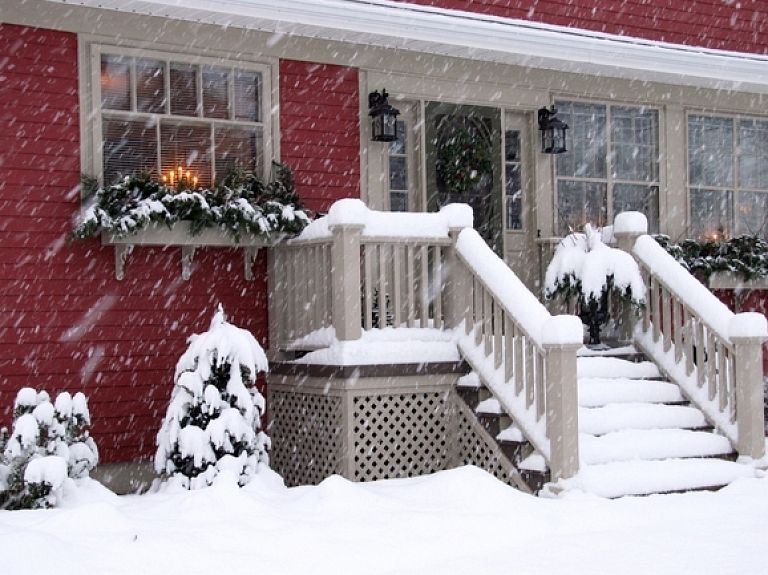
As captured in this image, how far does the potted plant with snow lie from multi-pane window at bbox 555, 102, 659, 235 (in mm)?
1064

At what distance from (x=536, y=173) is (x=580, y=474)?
153 inches

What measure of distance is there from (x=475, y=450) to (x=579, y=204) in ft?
11.3

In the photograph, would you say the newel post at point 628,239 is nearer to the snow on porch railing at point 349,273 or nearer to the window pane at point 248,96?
the snow on porch railing at point 349,273

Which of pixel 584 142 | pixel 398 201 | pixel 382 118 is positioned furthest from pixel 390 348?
pixel 584 142

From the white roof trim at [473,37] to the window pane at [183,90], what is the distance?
440 millimetres

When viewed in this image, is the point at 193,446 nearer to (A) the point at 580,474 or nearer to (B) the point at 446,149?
(A) the point at 580,474

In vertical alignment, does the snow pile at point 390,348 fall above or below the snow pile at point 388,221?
below

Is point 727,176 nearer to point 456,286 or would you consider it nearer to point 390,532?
point 456,286

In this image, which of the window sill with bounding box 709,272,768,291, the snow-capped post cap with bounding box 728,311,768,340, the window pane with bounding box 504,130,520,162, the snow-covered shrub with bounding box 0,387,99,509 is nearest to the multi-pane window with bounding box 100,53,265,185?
the snow-covered shrub with bounding box 0,387,99,509

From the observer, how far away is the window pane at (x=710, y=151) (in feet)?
36.0

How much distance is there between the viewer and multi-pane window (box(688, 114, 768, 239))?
1098cm

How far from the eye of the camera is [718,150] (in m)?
11.2

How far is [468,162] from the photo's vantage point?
9773 mm

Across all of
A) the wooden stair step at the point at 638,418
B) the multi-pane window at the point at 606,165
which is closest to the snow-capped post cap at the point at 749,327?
the wooden stair step at the point at 638,418
